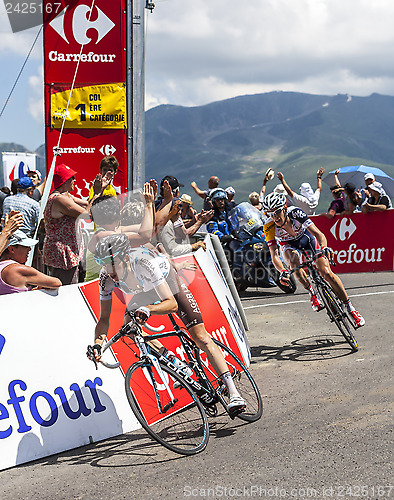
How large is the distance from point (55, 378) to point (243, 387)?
5.96 ft

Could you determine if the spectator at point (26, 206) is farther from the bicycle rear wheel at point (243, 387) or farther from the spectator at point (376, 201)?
the spectator at point (376, 201)

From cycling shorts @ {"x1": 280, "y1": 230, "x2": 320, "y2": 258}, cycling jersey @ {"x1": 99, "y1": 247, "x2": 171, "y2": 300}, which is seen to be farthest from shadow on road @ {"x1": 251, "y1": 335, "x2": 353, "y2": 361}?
cycling jersey @ {"x1": 99, "y1": 247, "x2": 171, "y2": 300}

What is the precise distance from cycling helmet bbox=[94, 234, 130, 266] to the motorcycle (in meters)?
8.33

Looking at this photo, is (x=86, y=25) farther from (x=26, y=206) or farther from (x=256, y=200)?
(x=256, y=200)

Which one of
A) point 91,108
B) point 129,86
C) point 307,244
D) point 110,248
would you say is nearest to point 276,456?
point 110,248

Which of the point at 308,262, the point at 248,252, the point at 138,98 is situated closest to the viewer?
the point at 308,262

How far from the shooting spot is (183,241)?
7.52 metres

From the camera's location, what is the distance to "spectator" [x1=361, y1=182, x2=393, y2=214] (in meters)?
14.5

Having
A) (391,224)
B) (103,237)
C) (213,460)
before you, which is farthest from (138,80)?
(391,224)

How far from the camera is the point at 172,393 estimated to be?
5055 mm

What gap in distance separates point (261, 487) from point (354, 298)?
8130mm

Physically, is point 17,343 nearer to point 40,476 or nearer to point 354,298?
point 40,476

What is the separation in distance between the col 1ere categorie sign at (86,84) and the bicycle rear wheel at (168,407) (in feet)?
15.2

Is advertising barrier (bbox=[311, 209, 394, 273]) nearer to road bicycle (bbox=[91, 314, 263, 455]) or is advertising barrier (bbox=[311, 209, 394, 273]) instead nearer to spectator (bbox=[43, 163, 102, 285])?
spectator (bbox=[43, 163, 102, 285])
